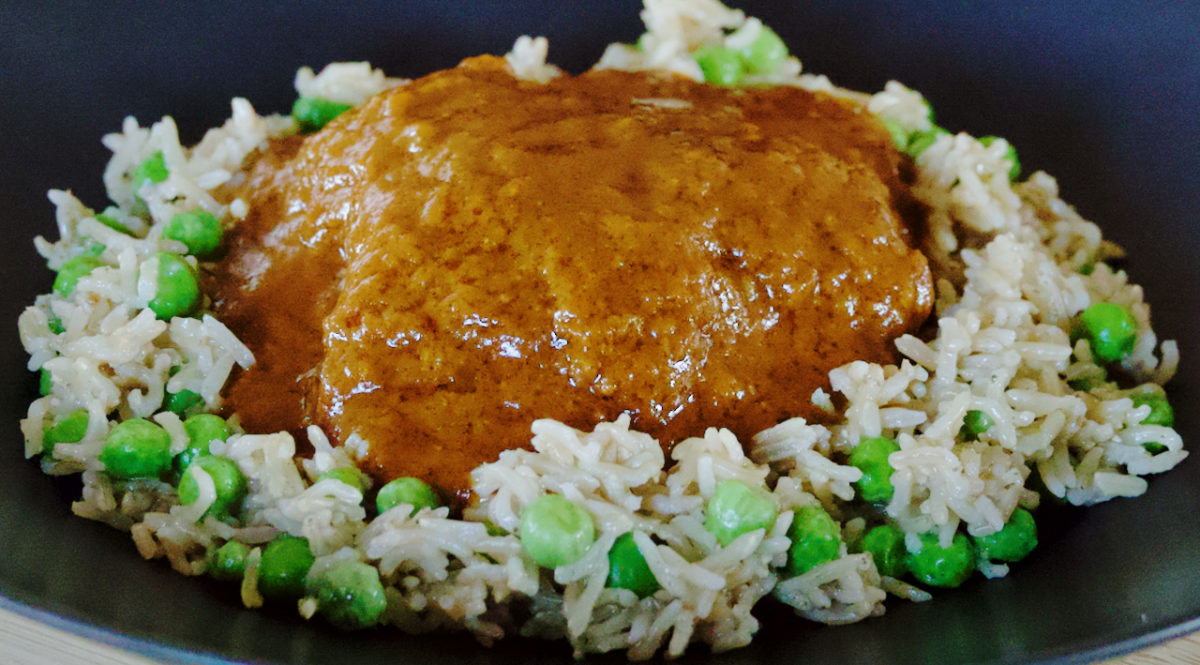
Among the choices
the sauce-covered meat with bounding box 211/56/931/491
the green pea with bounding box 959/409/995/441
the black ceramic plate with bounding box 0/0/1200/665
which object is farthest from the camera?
the green pea with bounding box 959/409/995/441

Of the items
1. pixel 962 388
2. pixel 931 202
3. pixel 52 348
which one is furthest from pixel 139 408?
pixel 931 202

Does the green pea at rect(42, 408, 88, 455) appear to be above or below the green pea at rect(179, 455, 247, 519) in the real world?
above

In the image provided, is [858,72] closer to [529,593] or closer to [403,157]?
[403,157]

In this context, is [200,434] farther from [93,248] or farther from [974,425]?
[974,425]

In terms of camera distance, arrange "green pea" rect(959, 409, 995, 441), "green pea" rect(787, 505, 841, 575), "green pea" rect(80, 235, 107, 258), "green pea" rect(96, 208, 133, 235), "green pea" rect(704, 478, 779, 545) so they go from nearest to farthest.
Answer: "green pea" rect(704, 478, 779, 545), "green pea" rect(787, 505, 841, 575), "green pea" rect(959, 409, 995, 441), "green pea" rect(80, 235, 107, 258), "green pea" rect(96, 208, 133, 235)

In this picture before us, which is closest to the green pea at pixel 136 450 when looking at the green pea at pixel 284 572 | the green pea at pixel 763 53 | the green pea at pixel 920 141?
the green pea at pixel 284 572

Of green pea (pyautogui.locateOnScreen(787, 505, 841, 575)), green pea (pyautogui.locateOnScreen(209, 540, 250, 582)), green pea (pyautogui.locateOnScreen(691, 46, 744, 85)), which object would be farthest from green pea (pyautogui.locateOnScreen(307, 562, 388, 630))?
green pea (pyautogui.locateOnScreen(691, 46, 744, 85))

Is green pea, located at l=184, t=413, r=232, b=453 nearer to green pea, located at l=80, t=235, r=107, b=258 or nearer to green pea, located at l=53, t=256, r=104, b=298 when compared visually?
green pea, located at l=53, t=256, r=104, b=298

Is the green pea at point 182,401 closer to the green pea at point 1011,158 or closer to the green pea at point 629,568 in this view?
the green pea at point 629,568
